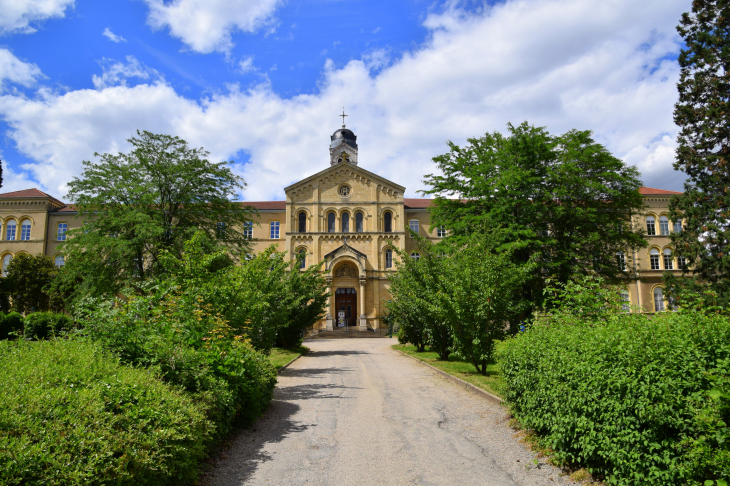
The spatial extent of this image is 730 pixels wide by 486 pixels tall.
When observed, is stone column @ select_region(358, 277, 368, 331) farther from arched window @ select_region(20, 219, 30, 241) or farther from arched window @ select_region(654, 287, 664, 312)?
arched window @ select_region(20, 219, 30, 241)

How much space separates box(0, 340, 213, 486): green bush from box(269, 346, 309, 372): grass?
11812 millimetres

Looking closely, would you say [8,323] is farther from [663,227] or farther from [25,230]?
[663,227]

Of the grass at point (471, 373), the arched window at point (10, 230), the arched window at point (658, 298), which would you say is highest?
the arched window at point (10, 230)

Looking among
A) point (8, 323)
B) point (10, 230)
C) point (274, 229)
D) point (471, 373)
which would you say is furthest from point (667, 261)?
point (10, 230)

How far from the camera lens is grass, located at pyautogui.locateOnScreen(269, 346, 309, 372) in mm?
18719

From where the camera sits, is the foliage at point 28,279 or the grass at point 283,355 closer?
the grass at point 283,355

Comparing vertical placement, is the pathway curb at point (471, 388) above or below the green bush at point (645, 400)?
below

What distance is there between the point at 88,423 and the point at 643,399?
540 cm

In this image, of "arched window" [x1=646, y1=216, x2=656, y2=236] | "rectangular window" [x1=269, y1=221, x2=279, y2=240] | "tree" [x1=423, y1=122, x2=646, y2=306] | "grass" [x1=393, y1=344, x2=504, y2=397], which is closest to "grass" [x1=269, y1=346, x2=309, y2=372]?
"grass" [x1=393, y1=344, x2=504, y2=397]

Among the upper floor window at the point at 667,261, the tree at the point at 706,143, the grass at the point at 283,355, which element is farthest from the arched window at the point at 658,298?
the grass at the point at 283,355

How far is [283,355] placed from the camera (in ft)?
72.3

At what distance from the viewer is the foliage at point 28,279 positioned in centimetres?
3969

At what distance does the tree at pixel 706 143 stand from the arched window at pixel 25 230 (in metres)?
57.8

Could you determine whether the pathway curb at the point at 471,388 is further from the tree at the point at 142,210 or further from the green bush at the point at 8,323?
the green bush at the point at 8,323
